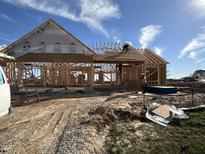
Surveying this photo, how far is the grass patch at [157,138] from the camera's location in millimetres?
6535

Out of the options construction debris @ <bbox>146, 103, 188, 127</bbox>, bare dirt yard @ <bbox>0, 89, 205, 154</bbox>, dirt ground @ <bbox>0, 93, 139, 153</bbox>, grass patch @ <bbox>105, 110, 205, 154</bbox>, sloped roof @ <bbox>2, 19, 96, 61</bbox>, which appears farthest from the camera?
sloped roof @ <bbox>2, 19, 96, 61</bbox>

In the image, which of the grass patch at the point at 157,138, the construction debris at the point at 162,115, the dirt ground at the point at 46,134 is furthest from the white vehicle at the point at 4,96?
the construction debris at the point at 162,115

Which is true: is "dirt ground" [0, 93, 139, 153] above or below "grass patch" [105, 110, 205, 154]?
above

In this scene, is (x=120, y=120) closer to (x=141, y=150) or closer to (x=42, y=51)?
(x=141, y=150)

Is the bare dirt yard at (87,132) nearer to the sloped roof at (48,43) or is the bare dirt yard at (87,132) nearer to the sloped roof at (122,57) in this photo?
the sloped roof at (48,43)

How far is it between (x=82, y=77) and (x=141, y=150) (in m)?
19.1

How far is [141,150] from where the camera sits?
253 inches

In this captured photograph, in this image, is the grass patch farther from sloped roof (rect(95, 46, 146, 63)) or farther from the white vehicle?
sloped roof (rect(95, 46, 146, 63))

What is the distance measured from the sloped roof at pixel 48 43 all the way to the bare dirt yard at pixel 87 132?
9.79 metres

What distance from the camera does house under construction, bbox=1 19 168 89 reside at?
19125mm

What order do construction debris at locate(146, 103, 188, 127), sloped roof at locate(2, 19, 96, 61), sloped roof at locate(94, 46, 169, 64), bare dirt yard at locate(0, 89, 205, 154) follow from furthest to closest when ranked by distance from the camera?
sloped roof at locate(94, 46, 169, 64), sloped roof at locate(2, 19, 96, 61), construction debris at locate(146, 103, 188, 127), bare dirt yard at locate(0, 89, 205, 154)

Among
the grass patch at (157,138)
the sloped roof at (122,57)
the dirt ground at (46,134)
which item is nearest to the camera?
the dirt ground at (46,134)

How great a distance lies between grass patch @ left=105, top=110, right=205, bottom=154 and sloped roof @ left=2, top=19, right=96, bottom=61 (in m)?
12.0

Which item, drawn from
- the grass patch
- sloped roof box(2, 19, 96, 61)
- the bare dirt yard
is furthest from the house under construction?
the grass patch
